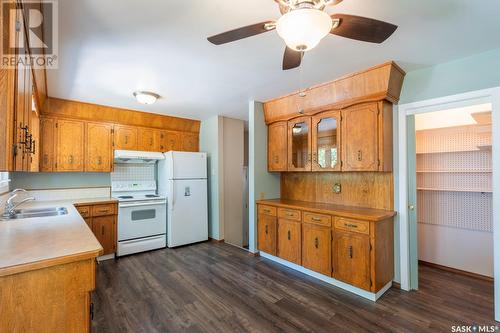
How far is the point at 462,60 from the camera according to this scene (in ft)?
7.59

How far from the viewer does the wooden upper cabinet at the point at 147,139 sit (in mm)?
4332

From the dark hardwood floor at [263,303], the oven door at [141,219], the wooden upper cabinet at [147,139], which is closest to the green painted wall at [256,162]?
the dark hardwood floor at [263,303]

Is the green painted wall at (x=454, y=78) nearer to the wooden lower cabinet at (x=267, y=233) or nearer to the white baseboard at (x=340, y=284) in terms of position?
the white baseboard at (x=340, y=284)

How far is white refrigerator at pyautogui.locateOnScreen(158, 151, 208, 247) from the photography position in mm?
4129

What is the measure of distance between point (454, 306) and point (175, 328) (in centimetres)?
258

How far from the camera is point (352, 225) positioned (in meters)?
2.60

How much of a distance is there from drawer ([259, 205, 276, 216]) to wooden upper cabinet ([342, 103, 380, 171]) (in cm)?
114

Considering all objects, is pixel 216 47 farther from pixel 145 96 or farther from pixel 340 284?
pixel 340 284

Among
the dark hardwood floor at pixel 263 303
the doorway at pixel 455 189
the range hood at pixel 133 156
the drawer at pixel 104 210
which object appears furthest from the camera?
the range hood at pixel 133 156

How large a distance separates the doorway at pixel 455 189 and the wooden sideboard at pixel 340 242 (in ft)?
1.93

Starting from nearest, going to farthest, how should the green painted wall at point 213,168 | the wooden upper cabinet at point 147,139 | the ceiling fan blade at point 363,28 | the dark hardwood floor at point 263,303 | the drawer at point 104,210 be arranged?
the ceiling fan blade at point 363,28 < the dark hardwood floor at point 263,303 < the drawer at point 104,210 < the wooden upper cabinet at point 147,139 < the green painted wall at point 213,168

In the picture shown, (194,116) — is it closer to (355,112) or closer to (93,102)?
(93,102)

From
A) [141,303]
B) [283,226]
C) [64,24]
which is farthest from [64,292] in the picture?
[283,226]

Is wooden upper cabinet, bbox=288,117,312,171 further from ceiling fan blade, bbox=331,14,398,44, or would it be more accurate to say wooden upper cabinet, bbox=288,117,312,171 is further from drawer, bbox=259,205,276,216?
ceiling fan blade, bbox=331,14,398,44
